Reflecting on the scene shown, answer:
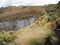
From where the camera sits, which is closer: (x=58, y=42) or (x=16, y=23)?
(x=58, y=42)

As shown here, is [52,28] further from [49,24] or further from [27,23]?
[27,23]

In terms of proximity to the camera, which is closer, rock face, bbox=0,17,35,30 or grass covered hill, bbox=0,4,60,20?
rock face, bbox=0,17,35,30

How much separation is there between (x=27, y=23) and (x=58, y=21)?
38.4 inches

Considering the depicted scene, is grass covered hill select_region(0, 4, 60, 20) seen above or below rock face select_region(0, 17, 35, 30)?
above

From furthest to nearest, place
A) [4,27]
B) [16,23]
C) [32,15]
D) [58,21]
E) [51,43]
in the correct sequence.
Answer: [32,15] < [16,23] < [4,27] < [58,21] < [51,43]

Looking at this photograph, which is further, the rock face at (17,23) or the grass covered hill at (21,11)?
the grass covered hill at (21,11)

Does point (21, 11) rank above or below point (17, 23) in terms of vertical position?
above

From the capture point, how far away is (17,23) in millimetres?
4000

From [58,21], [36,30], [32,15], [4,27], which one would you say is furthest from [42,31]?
[32,15]

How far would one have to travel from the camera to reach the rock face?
380cm

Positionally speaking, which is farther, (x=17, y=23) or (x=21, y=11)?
(x=21, y=11)

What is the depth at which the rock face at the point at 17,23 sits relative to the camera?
3805mm

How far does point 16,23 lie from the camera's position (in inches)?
157

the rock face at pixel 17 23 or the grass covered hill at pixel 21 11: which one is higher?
the grass covered hill at pixel 21 11
